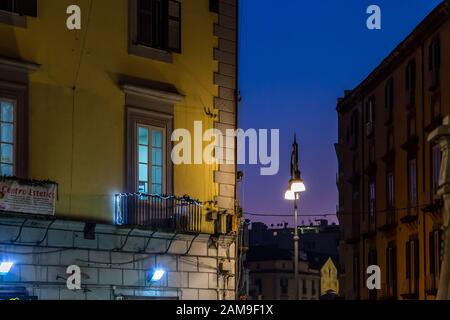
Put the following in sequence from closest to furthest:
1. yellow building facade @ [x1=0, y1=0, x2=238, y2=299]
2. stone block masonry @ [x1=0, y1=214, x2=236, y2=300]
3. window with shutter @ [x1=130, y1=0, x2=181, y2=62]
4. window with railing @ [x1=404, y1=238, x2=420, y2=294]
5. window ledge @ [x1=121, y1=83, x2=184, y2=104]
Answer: stone block masonry @ [x1=0, y1=214, x2=236, y2=300] < yellow building facade @ [x1=0, y1=0, x2=238, y2=299] < window ledge @ [x1=121, y1=83, x2=184, y2=104] < window with shutter @ [x1=130, y1=0, x2=181, y2=62] < window with railing @ [x1=404, y1=238, x2=420, y2=294]

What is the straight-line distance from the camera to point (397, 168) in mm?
44125

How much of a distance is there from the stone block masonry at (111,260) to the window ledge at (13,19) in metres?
4.08

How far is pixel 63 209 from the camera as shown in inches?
833

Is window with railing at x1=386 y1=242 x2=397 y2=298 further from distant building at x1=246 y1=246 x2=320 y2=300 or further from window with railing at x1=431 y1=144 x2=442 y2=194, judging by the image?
distant building at x1=246 y1=246 x2=320 y2=300

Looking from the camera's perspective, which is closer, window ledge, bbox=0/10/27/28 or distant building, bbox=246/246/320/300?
window ledge, bbox=0/10/27/28

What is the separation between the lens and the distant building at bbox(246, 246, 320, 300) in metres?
122

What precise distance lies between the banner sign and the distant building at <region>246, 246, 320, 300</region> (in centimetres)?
10175

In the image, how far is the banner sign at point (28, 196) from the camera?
1953 cm

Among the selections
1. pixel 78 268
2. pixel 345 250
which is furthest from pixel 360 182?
pixel 78 268

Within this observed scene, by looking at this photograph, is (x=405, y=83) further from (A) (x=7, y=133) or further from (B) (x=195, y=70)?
(A) (x=7, y=133)

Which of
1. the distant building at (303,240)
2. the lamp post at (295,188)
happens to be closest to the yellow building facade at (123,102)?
the lamp post at (295,188)

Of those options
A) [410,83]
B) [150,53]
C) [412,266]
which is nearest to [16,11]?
[150,53]

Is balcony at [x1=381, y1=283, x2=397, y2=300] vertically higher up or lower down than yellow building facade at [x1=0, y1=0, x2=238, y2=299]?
lower down

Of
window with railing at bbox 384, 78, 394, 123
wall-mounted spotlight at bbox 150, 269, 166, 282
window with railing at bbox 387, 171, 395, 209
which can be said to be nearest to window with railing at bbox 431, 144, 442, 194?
window with railing at bbox 387, 171, 395, 209
